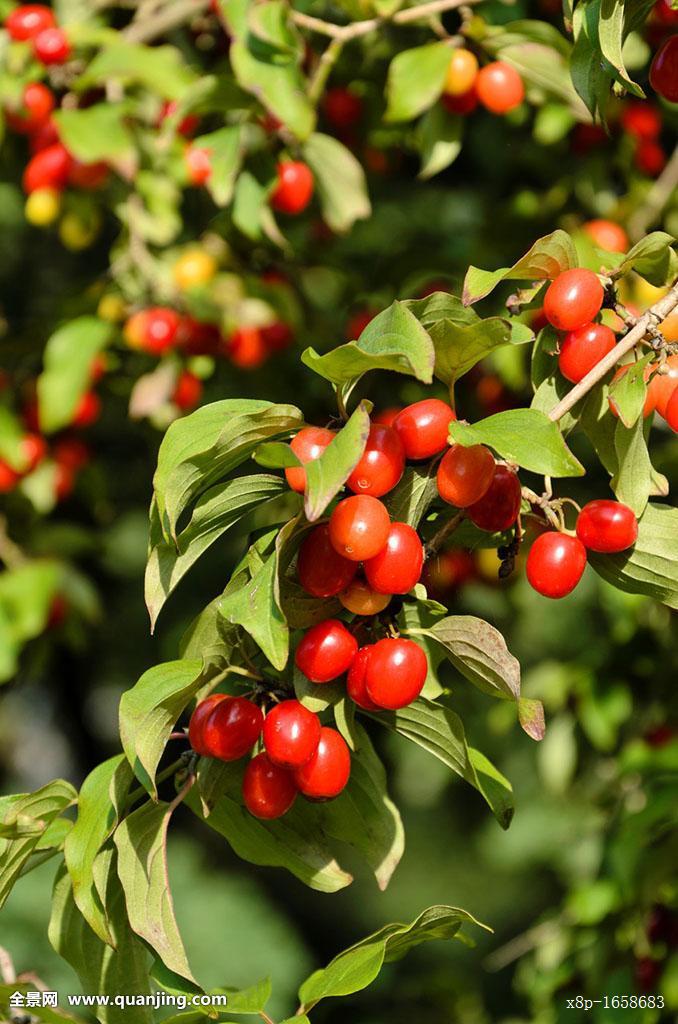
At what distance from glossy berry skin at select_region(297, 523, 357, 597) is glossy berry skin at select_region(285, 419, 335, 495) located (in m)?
0.04

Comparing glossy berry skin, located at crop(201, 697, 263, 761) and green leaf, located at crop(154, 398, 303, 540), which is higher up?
green leaf, located at crop(154, 398, 303, 540)

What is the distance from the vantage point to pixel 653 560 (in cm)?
95

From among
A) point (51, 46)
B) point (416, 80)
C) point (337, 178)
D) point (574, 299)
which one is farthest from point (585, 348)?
point (51, 46)

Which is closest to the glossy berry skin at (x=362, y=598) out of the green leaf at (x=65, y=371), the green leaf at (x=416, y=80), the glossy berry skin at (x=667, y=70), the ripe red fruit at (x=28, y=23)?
the glossy berry skin at (x=667, y=70)

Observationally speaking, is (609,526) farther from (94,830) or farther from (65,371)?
(65,371)

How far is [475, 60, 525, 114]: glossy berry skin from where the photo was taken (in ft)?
5.60

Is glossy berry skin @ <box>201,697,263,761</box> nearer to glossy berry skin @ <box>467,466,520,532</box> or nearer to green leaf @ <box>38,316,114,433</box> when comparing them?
glossy berry skin @ <box>467,466,520,532</box>

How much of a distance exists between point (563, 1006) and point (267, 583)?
54.4 inches

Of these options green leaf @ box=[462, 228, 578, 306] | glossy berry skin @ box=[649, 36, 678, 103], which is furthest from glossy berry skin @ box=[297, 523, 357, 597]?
glossy berry skin @ box=[649, 36, 678, 103]

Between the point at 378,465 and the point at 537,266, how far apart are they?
0.83 feet

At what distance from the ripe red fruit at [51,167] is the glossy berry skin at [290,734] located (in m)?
1.53

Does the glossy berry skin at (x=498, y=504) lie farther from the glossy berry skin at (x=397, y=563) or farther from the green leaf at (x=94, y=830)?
the green leaf at (x=94, y=830)

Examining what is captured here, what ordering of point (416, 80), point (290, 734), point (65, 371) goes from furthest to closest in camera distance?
point (65, 371) < point (416, 80) < point (290, 734)

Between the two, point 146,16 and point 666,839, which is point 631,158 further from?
point 666,839
